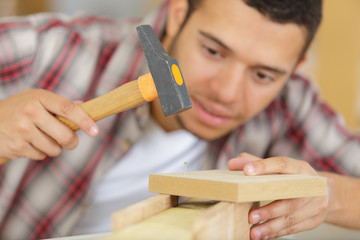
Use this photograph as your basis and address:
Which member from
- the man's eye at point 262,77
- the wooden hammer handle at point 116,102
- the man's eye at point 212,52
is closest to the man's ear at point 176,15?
the man's eye at point 212,52

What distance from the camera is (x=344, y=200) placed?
3.78 feet

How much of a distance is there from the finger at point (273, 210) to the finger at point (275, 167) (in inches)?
2.2

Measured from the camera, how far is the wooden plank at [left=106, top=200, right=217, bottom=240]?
1.73 ft

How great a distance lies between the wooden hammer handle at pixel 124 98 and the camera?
2.59 ft

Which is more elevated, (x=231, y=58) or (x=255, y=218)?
(x=231, y=58)

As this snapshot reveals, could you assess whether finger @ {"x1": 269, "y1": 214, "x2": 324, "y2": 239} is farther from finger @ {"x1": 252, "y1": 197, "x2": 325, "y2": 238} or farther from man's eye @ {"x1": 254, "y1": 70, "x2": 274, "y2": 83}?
man's eye @ {"x1": 254, "y1": 70, "x2": 274, "y2": 83}

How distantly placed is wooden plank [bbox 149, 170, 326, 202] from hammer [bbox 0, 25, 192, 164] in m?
0.14

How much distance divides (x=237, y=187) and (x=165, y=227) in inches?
4.8

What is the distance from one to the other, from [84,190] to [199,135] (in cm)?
43

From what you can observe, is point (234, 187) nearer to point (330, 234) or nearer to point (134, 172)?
point (134, 172)

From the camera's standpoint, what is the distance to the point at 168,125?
Result: 4.99 feet

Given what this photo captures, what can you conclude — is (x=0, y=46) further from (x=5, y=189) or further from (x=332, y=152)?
(x=332, y=152)

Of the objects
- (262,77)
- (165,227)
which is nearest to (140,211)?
(165,227)

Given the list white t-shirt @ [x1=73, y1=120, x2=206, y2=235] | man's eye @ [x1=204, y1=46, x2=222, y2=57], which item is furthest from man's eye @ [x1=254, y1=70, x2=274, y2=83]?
white t-shirt @ [x1=73, y1=120, x2=206, y2=235]
